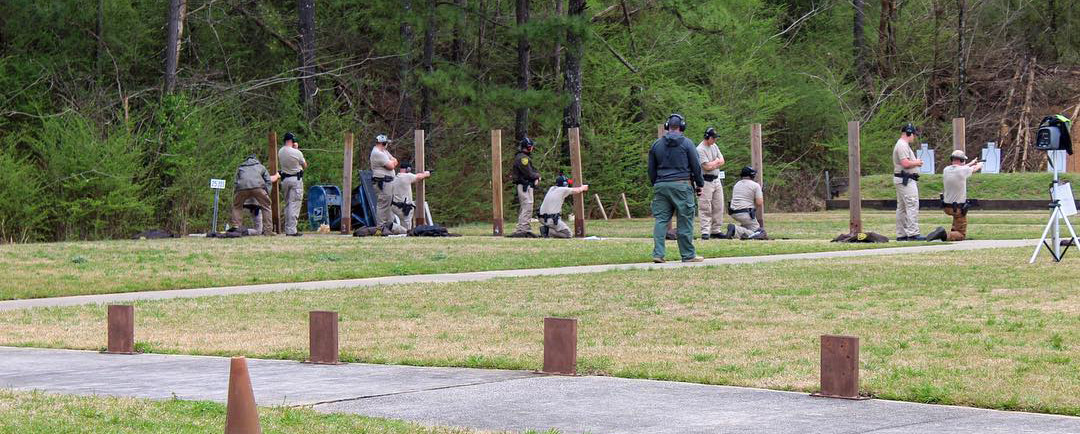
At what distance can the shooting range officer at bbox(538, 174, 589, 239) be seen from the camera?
29.0 m

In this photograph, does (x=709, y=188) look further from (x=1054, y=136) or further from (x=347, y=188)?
(x=1054, y=136)

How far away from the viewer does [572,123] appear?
1601 inches

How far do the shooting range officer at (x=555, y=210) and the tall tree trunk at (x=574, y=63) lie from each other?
10.7 m

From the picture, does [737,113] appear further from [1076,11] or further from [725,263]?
[725,263]

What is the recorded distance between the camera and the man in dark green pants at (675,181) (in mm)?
20969

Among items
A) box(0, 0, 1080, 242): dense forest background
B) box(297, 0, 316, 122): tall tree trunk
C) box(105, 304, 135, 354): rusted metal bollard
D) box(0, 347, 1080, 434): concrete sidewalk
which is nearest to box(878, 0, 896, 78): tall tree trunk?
box(0, 0, 1080, 242): dense forest background

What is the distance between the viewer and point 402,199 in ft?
103

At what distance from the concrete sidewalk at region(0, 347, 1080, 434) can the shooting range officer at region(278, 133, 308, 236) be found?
20.8m

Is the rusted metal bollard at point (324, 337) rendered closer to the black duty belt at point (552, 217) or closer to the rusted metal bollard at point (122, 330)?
the rusted metal bollard at point (122, 330)

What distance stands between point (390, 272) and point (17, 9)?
66.1 feet

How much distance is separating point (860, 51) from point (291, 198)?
3063cm

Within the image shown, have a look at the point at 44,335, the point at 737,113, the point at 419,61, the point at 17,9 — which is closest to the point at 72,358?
the point at 44,335

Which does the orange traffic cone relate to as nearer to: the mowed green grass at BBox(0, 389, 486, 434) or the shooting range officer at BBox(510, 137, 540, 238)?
the mowed green grass at BBox(0, 389, 486, 434)

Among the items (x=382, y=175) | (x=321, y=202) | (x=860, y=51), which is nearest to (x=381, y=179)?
(x=382, y=175)
